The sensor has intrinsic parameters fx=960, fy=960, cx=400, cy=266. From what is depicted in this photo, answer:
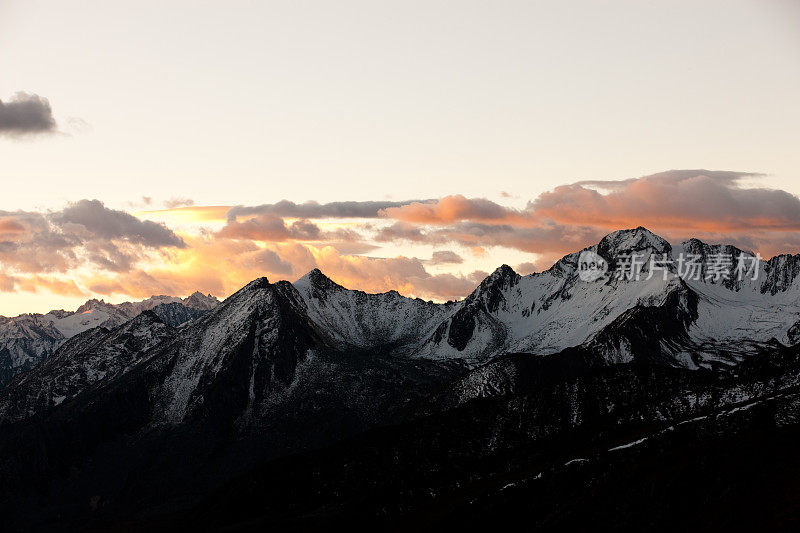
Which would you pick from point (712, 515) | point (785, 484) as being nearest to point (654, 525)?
point (712, 515)

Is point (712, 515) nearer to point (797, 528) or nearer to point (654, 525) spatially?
point (654, 525)

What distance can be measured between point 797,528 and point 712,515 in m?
24.6

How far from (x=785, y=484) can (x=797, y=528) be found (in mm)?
24599

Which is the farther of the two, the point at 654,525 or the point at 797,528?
the point at 654,525

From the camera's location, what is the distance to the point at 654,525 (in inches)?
7766

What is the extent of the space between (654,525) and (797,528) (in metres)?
35.5

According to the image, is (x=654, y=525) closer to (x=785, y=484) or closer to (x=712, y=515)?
(x=712, y=515)

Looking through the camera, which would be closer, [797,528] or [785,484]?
[797,528]

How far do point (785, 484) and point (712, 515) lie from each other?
51.6ft

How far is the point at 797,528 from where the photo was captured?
166875 mm

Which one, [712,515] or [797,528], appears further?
[712,515]

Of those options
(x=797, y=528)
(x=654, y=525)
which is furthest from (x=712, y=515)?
(x=797, y=528)

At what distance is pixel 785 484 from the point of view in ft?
624

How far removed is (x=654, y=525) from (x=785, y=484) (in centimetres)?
2702
